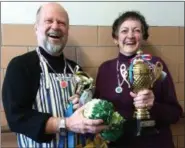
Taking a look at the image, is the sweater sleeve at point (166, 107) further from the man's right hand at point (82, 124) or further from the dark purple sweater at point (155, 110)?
the man's right hand at point (82, 124)

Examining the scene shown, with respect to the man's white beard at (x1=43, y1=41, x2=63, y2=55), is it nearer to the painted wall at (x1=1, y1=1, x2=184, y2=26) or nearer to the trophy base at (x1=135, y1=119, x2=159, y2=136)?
the painted wall at (x1=1, y1=1, x2=184, y2=26)

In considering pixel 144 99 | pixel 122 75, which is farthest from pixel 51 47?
pixel 144 99

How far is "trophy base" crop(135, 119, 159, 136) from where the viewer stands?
44.9 inches

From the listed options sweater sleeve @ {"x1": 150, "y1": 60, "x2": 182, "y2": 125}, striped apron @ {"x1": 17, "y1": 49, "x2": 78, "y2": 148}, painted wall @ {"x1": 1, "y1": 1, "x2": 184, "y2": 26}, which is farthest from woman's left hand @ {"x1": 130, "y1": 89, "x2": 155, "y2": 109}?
painted wall @ {"x1": 1, "y1": 1, "x2": 184, "y2": 26}

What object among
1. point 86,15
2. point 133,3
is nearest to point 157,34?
point 133,3

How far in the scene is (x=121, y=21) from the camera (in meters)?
1.39

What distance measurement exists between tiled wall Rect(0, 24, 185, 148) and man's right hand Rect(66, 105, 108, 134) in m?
0.51

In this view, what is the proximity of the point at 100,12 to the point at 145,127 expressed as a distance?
65cm

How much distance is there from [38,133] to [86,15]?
2.29 ft

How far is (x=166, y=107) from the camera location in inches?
48.2

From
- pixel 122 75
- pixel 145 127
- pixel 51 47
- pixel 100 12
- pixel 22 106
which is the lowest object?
pixel 145 127

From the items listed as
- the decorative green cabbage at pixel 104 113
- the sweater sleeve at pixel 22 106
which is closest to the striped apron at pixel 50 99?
the sweater sleeve at pixel 22 106

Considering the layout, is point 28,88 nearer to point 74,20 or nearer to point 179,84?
point 74,20

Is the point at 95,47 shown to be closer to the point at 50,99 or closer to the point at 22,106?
the point at 50,99
